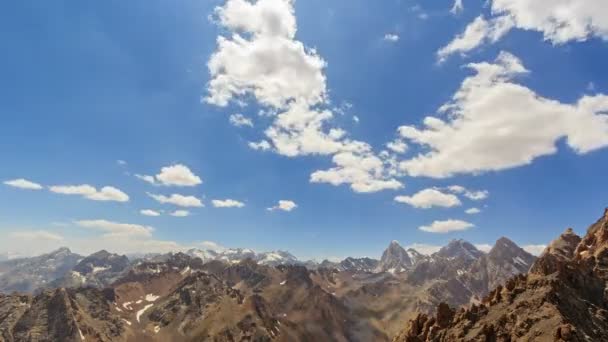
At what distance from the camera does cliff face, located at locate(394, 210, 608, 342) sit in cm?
9350

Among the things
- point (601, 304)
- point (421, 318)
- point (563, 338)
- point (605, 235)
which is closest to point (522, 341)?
point (563, 338)

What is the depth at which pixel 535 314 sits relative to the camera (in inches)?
3873

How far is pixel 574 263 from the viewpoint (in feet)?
441

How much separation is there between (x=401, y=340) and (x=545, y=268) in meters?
46.8

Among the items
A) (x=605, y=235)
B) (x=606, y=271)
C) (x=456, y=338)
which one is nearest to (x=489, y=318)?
(x=456, y=338)

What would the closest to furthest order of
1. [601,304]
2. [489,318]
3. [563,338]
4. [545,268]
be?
[563,338] → [489,318] → [601,304] → [545,268]

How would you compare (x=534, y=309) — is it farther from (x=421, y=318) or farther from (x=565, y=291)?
(x=421, y=318)

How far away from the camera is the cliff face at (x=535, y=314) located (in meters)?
93.5

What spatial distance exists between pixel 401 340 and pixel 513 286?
109 ft

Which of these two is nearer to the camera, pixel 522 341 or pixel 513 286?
pixel 522 341

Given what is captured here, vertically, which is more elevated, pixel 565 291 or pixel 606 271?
pixel 606 271

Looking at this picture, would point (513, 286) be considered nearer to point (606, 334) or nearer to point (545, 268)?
point (545, 268)

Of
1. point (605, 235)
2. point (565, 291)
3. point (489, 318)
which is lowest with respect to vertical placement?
point (489, 318)

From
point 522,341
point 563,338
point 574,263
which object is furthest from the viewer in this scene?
point 574,263
